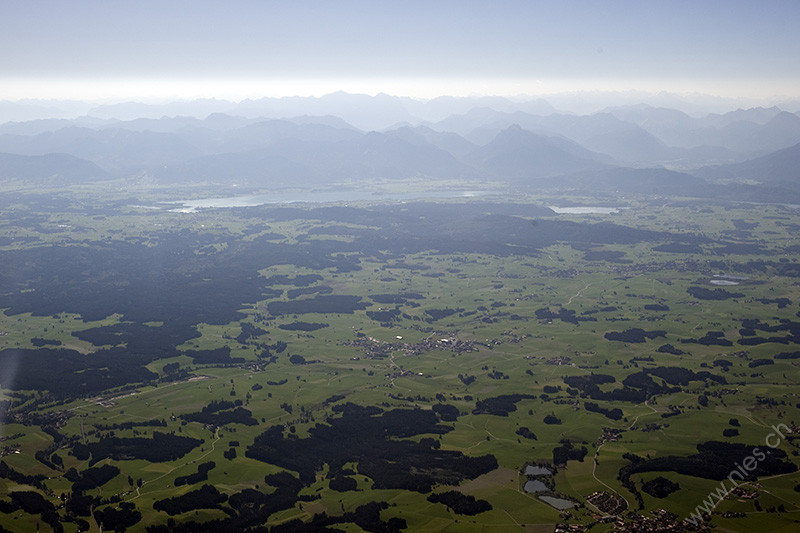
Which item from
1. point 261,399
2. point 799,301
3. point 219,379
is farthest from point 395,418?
point 799,301

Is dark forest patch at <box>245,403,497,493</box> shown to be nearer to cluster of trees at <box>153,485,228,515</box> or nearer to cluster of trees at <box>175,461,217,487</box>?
cluster of trees at <box>175,461,217,487</box>

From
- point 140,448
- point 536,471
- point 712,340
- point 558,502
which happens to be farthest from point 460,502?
point 712,340

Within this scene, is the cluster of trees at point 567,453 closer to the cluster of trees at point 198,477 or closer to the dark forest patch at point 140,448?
the cluster of trees at point 198,477

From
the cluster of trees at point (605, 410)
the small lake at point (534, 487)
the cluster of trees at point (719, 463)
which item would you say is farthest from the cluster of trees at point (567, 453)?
the cluster of trees at point (605, 410)

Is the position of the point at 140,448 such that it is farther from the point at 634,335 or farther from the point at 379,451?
the point at 634,335

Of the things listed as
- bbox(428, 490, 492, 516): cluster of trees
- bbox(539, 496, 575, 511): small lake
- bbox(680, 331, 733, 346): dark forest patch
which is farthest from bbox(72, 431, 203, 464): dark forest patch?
bbox(680, 331, 733, 346): dark forest patch

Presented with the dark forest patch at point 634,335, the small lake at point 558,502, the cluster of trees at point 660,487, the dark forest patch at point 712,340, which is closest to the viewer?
the small lake at point 558,502

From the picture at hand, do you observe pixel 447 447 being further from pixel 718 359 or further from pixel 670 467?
pixel 718 359
